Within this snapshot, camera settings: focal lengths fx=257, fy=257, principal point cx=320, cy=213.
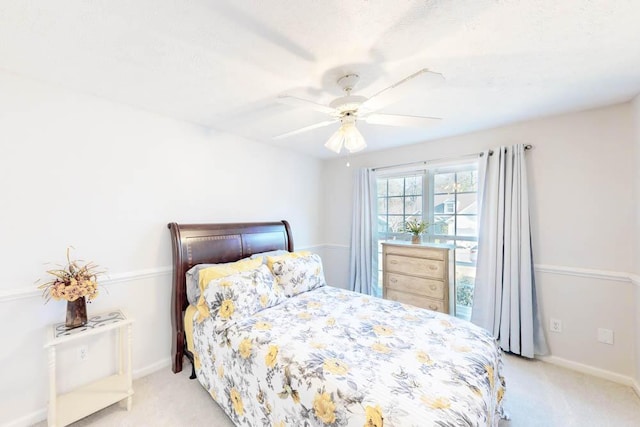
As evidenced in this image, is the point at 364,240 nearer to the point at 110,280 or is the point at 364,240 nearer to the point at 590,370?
the point at 590,370

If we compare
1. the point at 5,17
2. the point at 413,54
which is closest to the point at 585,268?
the point at 413,54

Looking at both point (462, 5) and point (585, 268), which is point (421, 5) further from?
point (585, 268)

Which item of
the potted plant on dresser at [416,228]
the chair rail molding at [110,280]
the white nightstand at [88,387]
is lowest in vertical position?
the white nightstand at [88,387]

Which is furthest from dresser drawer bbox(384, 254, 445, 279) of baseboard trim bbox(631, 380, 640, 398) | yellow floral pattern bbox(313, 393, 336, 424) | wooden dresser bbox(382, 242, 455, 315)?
yellow floral pattern bbox(313, 393, 336, 424)

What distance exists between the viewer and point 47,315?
1829 millimetres

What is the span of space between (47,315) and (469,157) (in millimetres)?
4056

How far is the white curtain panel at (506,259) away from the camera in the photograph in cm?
251

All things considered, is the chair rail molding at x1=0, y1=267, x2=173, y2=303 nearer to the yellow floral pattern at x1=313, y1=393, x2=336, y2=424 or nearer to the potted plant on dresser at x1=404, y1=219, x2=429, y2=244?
the yellow floral pattern at x1=313, y1=393, x2=336, y2=424

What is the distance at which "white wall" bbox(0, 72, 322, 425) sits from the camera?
67.4 inches

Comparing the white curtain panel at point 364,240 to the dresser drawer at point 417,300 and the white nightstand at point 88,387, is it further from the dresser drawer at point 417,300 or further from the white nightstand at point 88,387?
the white nightstand at point 88,387

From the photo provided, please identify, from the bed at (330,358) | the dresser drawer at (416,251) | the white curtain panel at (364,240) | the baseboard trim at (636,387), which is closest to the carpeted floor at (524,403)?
the baseboard trim at (636,387)

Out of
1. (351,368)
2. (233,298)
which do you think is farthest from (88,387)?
(351,368)

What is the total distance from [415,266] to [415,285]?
22 cm

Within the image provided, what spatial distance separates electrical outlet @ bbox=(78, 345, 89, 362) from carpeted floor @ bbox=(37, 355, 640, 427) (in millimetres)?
404
